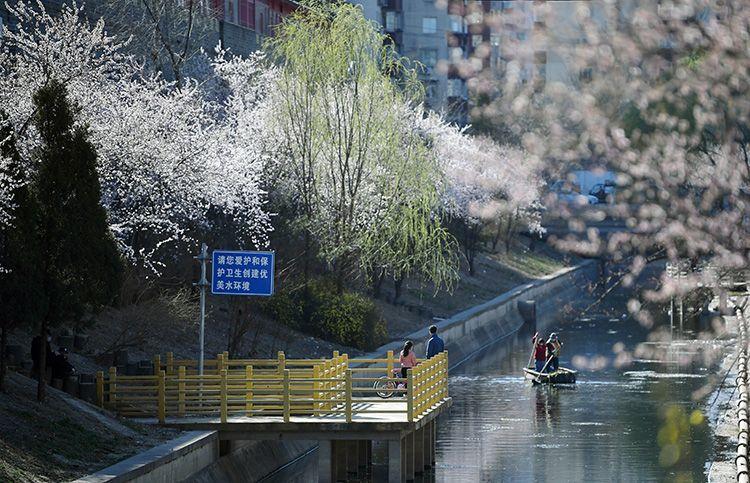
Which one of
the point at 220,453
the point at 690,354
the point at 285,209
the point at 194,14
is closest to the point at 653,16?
the point at 220,453

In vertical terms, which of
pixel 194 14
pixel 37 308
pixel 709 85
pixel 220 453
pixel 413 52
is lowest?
pixel 220 453

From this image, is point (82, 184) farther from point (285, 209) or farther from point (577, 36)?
point (285, 209)

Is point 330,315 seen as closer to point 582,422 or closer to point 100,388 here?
point 582,422

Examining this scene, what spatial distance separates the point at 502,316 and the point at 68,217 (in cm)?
4595

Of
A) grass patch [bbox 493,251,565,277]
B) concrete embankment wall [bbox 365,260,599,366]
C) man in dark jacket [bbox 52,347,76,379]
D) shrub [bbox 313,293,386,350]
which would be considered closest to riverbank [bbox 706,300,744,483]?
concrete embankment wall [bbox 365,260,599,366]

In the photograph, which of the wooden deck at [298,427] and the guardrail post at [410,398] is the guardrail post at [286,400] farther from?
the guardrail post at [410,398]

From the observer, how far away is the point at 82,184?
25188 mm

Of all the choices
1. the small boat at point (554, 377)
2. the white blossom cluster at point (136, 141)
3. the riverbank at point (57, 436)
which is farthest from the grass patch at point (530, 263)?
the riverbank at point (57, 436)

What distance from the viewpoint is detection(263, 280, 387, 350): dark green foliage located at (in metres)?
45.0

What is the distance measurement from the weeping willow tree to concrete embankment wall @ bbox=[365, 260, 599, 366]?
3.51m

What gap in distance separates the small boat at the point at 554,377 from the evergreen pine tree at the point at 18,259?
25.1 m

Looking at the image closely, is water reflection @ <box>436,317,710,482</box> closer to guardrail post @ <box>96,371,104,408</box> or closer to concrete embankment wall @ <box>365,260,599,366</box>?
concrete embankment wall @ <box>365,260,599,366</box>

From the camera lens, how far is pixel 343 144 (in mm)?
47750

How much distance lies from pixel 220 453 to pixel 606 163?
1354 cm
